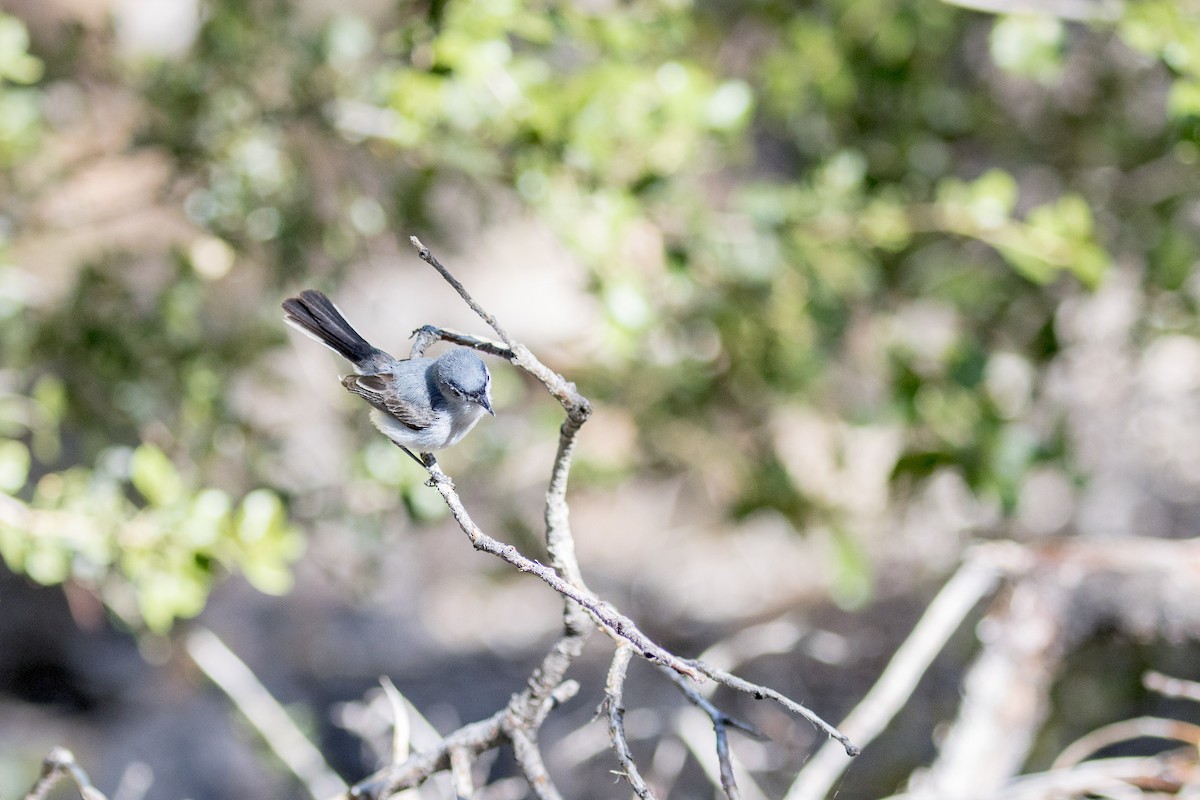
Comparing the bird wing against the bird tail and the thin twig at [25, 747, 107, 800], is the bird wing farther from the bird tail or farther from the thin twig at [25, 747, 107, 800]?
the thin twig at [25, 747, 107, 800]

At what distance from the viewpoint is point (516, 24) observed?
6.80 ft

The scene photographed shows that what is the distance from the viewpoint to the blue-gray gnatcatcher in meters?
1.74

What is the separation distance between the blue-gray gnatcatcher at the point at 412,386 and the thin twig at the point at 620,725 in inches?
27.8

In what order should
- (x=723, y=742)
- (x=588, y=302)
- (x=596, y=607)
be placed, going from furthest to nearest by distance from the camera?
(x=588, y=302) → (x=723, y=742) → (x=596, y=607)

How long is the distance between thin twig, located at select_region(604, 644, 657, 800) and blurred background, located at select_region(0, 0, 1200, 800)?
1084 millimetres

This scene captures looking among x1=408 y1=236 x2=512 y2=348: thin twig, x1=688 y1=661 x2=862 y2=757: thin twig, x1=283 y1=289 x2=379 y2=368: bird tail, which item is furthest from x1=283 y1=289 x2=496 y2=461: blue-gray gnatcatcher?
x1=688 y1=661 x2=862 y2=757: thin twig

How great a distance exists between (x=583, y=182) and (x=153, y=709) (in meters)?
3.79

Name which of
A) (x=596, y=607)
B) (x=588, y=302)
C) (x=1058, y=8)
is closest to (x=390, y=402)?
(x=596, y=607)

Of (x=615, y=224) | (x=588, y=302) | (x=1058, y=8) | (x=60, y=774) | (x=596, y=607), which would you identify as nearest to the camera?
(x=596, y=607)

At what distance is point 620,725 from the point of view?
3.45 ft

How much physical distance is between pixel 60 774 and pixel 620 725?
0.85 metres

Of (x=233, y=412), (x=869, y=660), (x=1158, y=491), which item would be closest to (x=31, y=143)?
(x=233, y=412)

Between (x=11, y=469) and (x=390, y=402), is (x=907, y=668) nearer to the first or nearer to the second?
(x=390, y=402)

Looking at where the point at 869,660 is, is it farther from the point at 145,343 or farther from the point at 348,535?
the point at 145,343
